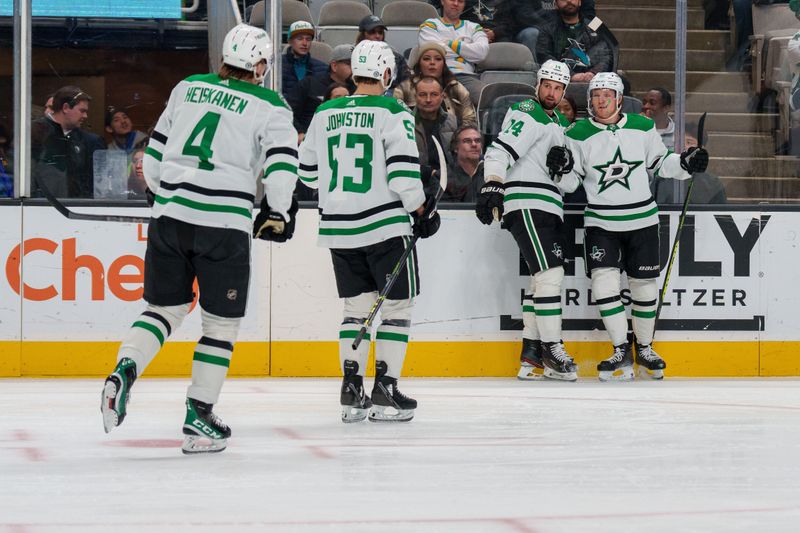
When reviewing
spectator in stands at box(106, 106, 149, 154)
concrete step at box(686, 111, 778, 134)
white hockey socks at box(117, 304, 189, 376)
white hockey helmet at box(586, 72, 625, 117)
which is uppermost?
white hockey helmet at box(586, 72, 625, 117)

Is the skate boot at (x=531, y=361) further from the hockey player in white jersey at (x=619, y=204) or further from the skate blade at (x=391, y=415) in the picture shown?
the skate blade at (x=391, y=415)

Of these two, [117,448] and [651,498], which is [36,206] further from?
[651,498]

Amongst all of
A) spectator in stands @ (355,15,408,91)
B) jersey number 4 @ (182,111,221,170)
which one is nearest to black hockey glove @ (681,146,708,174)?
spectator in stands @ (355,15,408,91)

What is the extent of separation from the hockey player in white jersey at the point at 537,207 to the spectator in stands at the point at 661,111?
563 millimetres

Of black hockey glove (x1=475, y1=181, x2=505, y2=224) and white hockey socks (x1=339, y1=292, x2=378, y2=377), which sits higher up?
black hockey glove (x1=475, y1=181, x2=505, y2=224)

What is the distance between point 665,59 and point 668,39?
105 millimetres

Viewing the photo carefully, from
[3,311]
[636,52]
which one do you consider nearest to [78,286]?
[3,311]

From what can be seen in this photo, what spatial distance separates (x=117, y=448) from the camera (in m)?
3.76

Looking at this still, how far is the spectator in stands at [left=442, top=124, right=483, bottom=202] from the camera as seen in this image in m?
6.49

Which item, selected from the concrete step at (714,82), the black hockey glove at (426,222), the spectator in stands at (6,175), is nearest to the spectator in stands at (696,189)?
the concrete step at (714,82)

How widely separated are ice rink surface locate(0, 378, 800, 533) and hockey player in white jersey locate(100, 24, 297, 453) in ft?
0.96

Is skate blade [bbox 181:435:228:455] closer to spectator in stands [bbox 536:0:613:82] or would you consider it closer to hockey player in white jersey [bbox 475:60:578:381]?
hockey player in white jersey [bbox 475:60:578:381]

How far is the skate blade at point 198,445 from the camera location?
366 cm

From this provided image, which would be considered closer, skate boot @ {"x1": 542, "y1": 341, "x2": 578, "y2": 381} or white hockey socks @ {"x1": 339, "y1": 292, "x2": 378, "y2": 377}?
white hockey socks @ {"x1": 339, "y1": 292, "x2": 378, "y2": 377}
